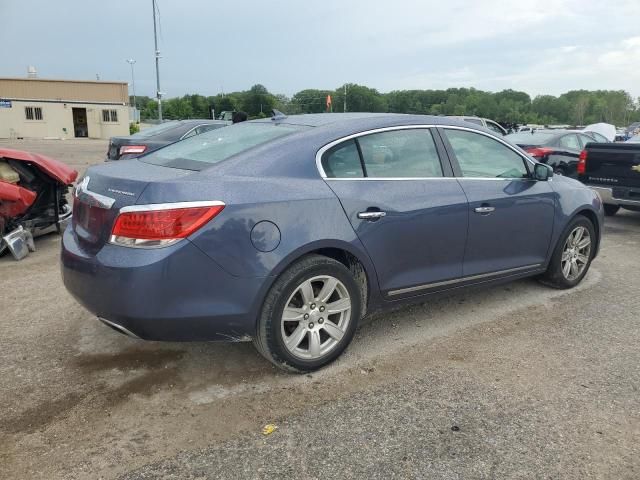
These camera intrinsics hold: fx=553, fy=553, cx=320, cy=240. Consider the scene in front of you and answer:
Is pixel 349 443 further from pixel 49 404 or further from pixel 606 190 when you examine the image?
pixel 606 190

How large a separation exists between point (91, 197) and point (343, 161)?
1.55 metres

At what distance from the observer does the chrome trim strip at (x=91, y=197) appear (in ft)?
10.1

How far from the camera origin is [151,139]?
9688mm

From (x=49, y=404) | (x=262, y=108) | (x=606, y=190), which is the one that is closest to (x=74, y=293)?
(x=49, y=404)

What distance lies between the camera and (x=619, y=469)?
102 inches

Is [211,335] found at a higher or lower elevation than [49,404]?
higher

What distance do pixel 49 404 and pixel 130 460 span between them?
78 centimetres

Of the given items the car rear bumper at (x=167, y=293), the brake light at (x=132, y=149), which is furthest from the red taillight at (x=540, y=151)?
the car rear bumper at (x=167, y=293)

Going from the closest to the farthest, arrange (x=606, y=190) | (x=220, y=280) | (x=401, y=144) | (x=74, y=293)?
1. (x=220, y=280)
2. (x=74, y=293)
3. (x=401, y=144)
4. (x=606, y=190)

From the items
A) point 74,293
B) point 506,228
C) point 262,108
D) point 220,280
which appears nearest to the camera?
point 220,280

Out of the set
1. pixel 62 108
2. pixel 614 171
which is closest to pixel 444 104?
pixel 62 108

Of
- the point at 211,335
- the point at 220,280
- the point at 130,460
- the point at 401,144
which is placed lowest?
the point at 130,460

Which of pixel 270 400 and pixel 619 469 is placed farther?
pixel 270 400

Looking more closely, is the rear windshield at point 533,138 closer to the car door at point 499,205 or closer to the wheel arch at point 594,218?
the wheel arch at point 594,218
